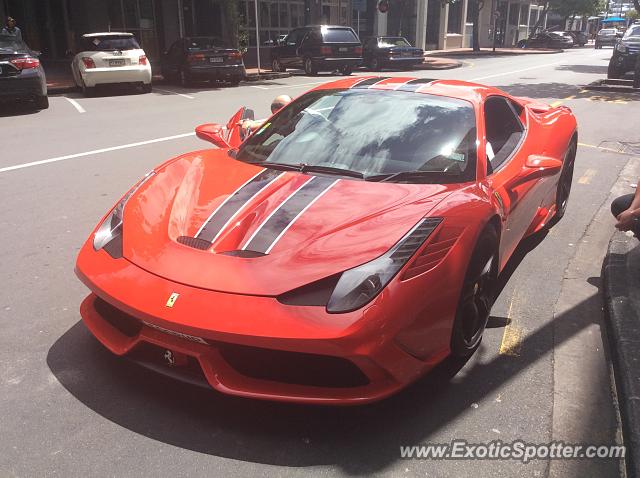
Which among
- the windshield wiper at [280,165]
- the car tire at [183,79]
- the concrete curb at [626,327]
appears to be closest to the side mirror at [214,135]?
the windshield wiper at [280,165]

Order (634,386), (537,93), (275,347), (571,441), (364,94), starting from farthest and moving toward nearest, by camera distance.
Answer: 1. (537,93)
2. (364,94)
3. (634,386)
4. (571,441)
5. (275,347)

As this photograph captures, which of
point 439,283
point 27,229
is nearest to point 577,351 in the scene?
point 439,283

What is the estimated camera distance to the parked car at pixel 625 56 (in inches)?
651

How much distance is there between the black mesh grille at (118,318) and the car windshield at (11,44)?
1035cm

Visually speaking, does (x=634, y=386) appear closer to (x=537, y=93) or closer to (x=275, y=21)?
(x=537, y=93)

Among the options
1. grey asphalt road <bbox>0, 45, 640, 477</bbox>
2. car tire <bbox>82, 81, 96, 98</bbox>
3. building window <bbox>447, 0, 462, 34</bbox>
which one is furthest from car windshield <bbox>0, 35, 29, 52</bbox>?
building window <bbox>447, 0, 462, 34</bbox>

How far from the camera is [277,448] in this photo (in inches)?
90.3

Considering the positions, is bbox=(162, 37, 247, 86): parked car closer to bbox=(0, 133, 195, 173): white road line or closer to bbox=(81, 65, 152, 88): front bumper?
bbox=(81, 65, 152, 88): front bumper

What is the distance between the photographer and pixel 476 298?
2924 millimetres

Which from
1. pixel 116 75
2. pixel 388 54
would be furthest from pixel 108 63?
pixel 388 54

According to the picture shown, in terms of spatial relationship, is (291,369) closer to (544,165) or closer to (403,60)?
(544,165)

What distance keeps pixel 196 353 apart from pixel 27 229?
321 cm

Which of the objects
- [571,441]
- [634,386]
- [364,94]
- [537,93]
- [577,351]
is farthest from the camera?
[537,93]

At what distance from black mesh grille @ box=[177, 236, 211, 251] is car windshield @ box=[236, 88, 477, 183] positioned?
0.88 metres
